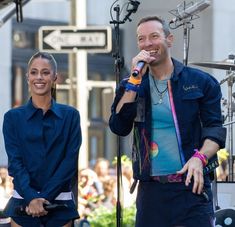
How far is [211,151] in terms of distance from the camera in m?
3.30

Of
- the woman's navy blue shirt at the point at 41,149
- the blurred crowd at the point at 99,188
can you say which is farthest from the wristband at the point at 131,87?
the blurred crowd at the point at 99,188

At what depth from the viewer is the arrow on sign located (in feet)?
26.2

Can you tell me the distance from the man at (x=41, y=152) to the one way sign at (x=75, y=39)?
401 centimetres

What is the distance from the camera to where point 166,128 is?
11.0ft

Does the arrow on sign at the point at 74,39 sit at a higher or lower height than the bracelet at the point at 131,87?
higher

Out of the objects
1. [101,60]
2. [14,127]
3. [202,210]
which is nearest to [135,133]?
[202,210]

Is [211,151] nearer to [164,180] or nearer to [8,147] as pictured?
[164,180]

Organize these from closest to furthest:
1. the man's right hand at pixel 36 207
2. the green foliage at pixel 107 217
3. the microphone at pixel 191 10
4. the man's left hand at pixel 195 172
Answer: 1. the man's left hand at pixel 195 172
2. the man's right hand at pixel 36 207
3. the microphone at pixel 191 10
4. the green foliage at pixel 107 217

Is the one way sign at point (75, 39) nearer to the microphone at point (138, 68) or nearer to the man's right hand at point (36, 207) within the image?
the man's right hand at point (36, 207)

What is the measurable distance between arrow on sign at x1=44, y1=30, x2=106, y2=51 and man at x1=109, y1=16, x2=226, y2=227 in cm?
460

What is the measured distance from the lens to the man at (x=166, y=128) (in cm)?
328

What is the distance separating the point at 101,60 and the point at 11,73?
2252 mm

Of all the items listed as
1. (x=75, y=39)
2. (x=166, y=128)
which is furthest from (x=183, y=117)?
(x=75, y=39)

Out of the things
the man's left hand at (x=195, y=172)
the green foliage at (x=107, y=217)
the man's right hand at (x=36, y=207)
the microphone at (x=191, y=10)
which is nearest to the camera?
the man's left hand at (x=195, y=172)
